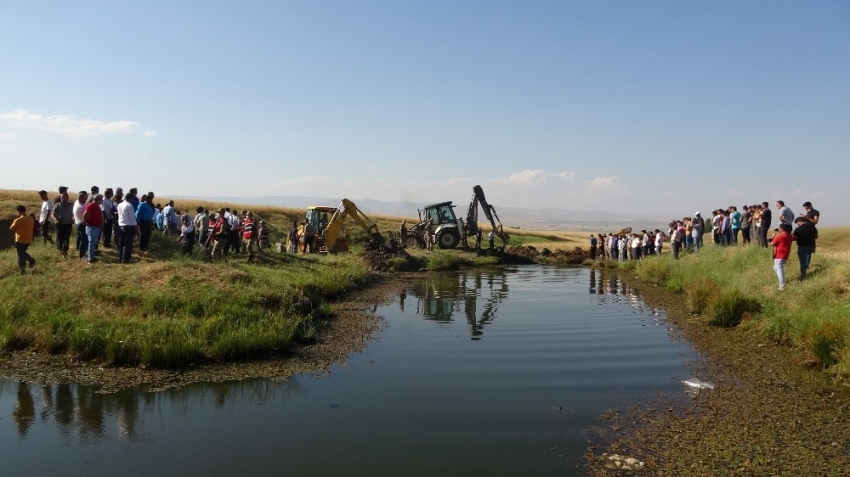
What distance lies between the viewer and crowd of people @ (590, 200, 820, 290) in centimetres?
1286

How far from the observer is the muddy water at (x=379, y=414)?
6184 millimetres

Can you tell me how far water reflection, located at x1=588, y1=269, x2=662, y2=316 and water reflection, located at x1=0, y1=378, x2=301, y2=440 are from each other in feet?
33.2

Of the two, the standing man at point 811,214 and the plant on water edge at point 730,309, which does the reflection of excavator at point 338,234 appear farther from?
the standing man at point 811,214

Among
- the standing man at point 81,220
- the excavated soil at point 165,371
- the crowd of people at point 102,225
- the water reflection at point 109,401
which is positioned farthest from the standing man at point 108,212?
the water reflection at point 109,401

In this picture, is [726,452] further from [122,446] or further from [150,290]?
[150,290]

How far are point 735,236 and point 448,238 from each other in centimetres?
1397

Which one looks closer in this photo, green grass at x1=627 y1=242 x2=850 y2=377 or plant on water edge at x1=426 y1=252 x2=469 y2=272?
green grass at x1=627 y1=242 x2=850 y2=377

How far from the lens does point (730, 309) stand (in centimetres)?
1270

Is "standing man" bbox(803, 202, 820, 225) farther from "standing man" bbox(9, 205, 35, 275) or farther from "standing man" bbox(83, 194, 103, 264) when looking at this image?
"standing man" bbox(9, 205, 35, 275)

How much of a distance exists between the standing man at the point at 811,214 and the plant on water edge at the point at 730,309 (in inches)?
84.1

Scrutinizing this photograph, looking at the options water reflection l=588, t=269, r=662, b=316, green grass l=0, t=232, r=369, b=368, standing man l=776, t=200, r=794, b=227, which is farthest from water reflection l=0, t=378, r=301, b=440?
standing man l=776, t=200, r=794, b=227

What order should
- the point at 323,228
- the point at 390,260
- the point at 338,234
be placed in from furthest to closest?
the point at 323,228 < the point at 338,234 < the point at 390,260

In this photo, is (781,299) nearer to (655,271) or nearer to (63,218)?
(655,271)

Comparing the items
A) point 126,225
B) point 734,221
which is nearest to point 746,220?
point 734,221
